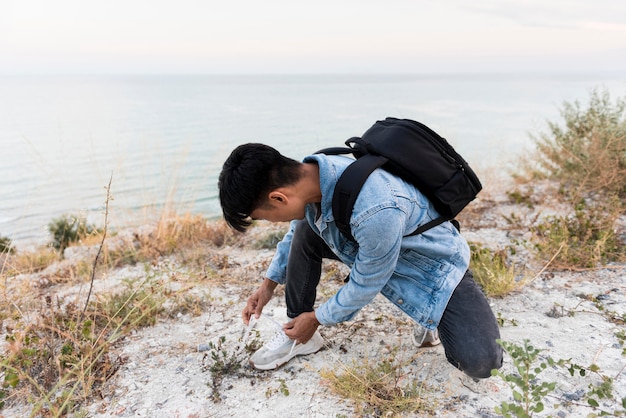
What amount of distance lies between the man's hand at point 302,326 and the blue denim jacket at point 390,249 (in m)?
0.07

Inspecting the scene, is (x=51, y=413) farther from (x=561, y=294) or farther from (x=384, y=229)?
(x=561, y=294)

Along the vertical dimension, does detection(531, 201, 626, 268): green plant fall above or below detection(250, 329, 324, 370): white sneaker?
above

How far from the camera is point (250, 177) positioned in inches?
68.1

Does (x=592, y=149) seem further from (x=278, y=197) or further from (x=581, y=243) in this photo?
(x=278, y=197)

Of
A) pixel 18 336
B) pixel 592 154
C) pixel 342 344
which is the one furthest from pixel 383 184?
pixel 592 154

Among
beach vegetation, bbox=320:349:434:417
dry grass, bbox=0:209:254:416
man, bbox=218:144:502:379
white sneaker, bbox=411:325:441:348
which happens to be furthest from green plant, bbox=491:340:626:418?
dry grass, bbox=0:209:254:416

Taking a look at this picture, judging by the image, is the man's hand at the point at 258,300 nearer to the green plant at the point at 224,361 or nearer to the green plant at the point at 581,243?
the green plant at the point at 224,361

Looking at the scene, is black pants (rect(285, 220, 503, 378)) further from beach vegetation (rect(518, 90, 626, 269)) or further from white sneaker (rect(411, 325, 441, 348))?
beach vegetation (rect(518, 90, 626, 269))

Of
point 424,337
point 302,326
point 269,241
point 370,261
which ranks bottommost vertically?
point 269,241

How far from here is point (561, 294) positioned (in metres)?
3.01

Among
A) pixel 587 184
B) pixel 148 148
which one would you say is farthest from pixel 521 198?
pixel 148 148

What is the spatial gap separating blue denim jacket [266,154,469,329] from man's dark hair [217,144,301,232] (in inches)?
6.7

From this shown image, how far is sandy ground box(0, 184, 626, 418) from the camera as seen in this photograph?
6.95 feet

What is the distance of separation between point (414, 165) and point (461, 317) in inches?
28.8
